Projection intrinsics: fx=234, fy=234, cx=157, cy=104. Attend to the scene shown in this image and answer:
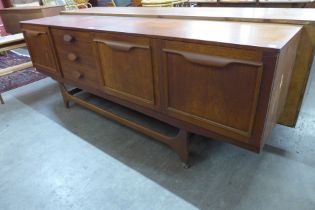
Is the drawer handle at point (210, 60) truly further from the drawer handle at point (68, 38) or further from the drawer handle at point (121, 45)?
the drawer handle at point (68, 38)

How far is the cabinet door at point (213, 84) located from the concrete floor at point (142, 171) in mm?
363

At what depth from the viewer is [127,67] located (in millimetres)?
1183

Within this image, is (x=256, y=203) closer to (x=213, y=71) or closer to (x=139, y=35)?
(x=213, y=71)

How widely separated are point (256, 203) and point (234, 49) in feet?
2.35

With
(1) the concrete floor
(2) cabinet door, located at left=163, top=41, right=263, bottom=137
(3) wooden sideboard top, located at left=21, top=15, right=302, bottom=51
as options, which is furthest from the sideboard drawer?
(2) cabinet door, located at left=163, top=41, right=263, bottom=137

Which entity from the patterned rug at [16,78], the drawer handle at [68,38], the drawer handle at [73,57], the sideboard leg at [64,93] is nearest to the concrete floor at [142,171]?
the sideboard leg at [64,93]

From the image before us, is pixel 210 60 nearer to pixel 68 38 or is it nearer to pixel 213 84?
pixel 213 84

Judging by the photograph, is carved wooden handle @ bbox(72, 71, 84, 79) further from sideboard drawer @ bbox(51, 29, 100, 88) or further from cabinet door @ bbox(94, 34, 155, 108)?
cabinet door @ bbox(94, 34, 155, 108)

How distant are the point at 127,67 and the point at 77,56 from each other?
453mm

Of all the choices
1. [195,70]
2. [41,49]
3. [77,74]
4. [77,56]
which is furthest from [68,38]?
[195,70]

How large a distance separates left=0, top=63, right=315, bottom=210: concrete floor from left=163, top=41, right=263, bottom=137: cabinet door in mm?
363

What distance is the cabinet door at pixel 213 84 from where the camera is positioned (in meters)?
0.81

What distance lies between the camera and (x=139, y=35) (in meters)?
1.04

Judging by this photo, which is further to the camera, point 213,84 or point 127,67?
point 127,67
